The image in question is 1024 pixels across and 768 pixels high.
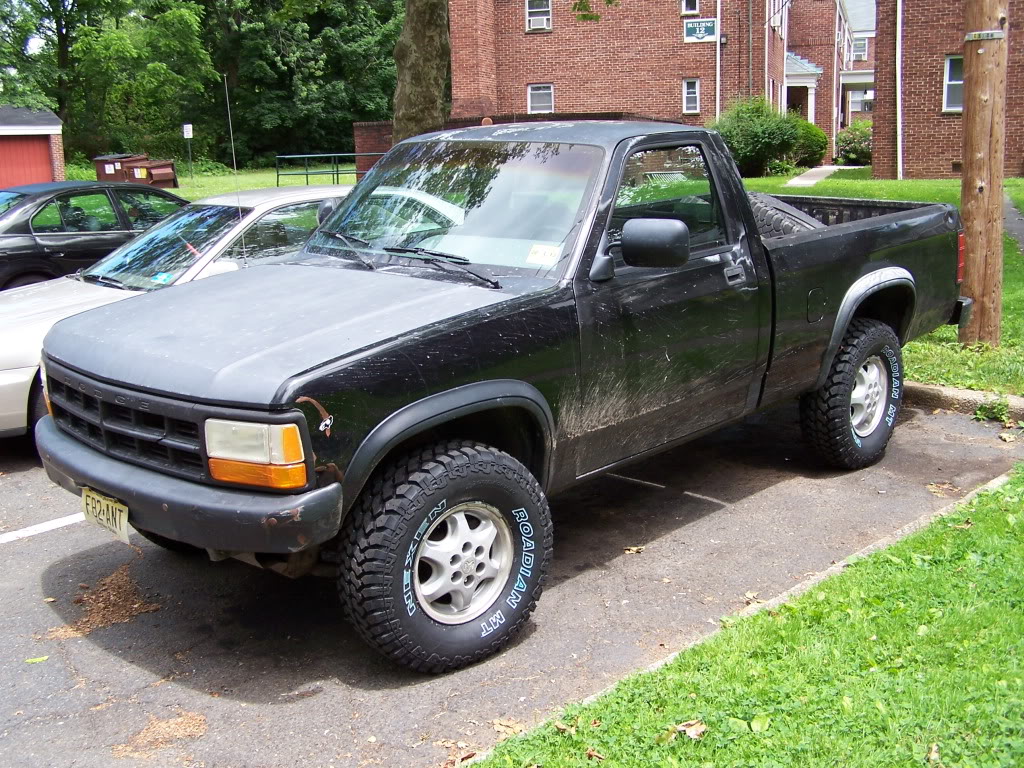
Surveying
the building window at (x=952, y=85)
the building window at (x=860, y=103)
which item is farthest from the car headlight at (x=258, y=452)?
the building window at (x=860, y=103)

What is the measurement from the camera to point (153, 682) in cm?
397

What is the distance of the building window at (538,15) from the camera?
32.9 metres

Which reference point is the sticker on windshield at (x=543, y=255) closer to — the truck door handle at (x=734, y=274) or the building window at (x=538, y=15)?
the truck door handle at (x=734, y=274)

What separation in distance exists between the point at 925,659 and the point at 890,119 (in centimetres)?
2501

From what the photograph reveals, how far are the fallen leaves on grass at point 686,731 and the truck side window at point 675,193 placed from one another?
7.41 feet

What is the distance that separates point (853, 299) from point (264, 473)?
3649 mm

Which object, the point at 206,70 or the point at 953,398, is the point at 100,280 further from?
the point at 206,70

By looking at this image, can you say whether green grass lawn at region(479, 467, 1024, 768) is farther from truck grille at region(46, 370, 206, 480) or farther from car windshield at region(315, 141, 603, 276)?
car windshield at region(315, 141, 603, 276)

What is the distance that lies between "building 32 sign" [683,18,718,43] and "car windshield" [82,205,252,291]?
27288 mm

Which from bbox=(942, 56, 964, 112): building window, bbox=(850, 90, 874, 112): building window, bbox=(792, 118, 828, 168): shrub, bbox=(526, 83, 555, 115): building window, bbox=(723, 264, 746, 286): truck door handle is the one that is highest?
bbox=(850, 90, 874, 112): building window

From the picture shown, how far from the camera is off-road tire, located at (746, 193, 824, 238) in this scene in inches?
257

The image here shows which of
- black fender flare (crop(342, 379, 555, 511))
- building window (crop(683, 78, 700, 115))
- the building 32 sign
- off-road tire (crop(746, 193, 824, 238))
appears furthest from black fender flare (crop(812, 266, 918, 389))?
building window (crop(683, 78, 700, 115))

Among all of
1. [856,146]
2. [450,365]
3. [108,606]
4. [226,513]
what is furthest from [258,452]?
[856,146]

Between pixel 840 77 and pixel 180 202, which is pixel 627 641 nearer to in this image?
pixel 180 202
